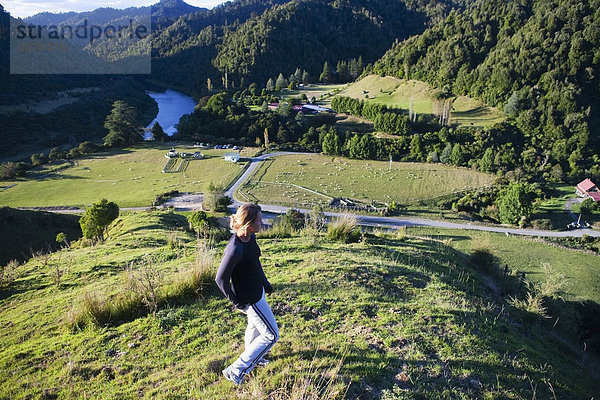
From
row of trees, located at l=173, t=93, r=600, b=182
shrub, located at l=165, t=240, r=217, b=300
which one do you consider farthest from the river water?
shrub, located at l=165, t=240, r=217, b=300

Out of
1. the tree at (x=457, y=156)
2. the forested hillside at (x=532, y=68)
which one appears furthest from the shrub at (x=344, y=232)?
the forested hillside at (x=532, y=68)

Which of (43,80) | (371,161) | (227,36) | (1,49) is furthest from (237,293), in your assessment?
(227,36)

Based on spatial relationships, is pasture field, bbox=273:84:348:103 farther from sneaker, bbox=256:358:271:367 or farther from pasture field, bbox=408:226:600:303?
sneaker, bbox=256:358:271:367

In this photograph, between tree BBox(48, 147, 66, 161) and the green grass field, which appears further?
the green grass field

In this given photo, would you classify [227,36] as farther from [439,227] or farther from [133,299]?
[133,299]

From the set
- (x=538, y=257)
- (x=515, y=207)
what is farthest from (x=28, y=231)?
(x=515, y=207)

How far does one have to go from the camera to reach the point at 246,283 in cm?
375

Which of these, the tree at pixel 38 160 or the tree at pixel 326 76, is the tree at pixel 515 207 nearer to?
the tree at pixel 38 160

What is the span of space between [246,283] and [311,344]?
156 cm

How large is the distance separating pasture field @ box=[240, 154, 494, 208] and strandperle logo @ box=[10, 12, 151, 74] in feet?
243

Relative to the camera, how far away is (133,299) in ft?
17.7

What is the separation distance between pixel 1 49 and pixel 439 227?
347 feet

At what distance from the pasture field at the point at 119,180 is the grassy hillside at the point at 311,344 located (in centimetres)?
3111

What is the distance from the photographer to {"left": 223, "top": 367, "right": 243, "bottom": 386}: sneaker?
373cm
